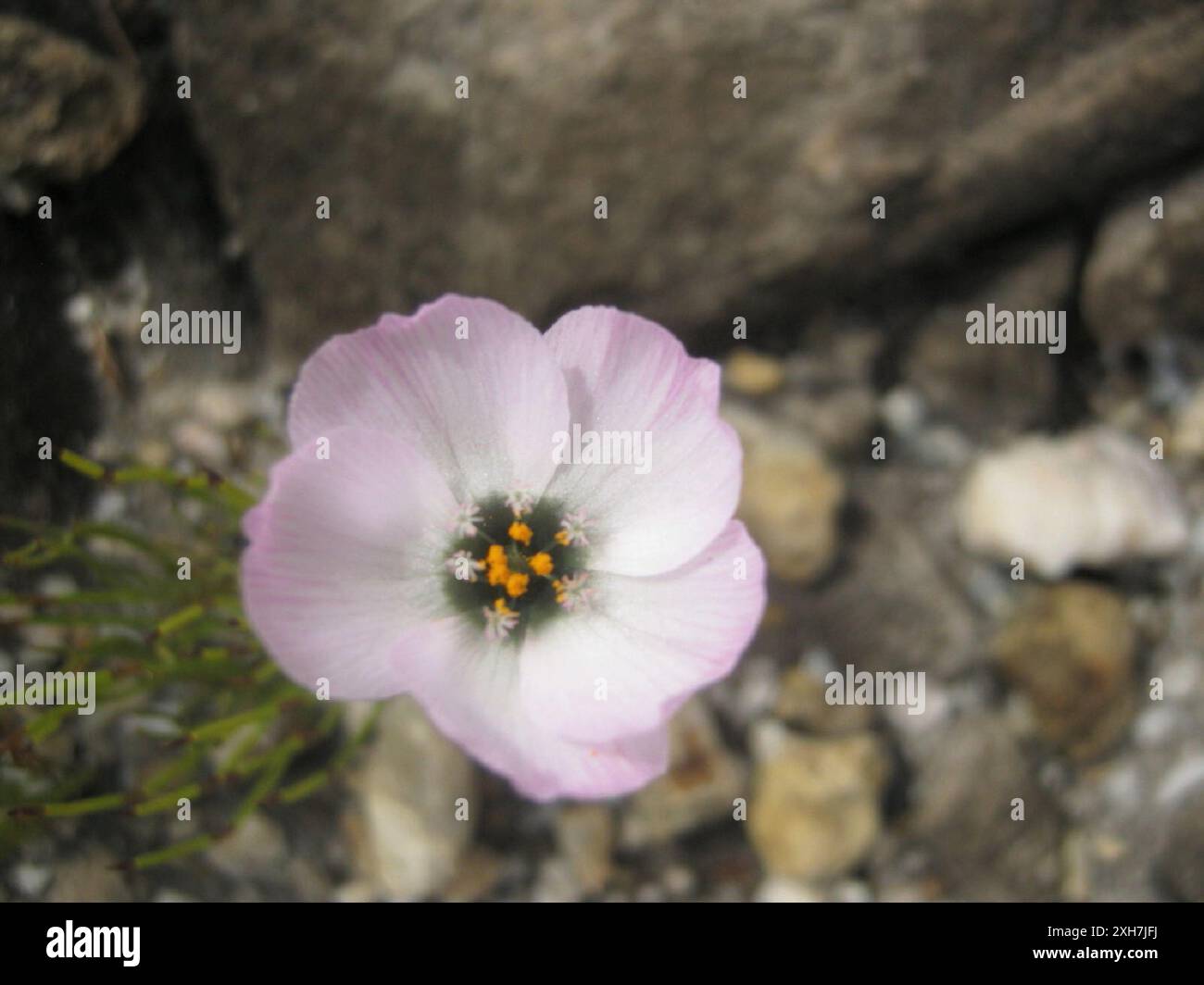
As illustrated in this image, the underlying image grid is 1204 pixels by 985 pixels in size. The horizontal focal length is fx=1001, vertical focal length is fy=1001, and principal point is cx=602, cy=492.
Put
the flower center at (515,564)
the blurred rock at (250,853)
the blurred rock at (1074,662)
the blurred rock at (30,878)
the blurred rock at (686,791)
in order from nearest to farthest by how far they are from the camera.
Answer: the flower center at (515,564)
the blurred rock at (30,878)
the blurred rock at (250,853)
the blurred rock at (686,791)
the blurred rock at (1074,662)

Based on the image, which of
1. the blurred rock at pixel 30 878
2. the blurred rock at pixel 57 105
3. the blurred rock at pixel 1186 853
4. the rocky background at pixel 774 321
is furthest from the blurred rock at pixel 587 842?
the blurred rock at pixel 57 105

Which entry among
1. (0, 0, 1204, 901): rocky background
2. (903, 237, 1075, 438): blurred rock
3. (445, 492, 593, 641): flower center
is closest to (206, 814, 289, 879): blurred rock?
(0, 0, 1204, 901): rocky background

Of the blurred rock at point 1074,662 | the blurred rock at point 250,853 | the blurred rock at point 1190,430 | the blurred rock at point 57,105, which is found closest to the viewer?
the blurred rock at point 57,105

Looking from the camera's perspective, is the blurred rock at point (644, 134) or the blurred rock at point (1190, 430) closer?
the blurred rock at point (644, 134)

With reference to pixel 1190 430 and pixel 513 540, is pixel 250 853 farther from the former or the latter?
pixel 1190 430

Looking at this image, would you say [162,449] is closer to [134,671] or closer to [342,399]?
[134,671]

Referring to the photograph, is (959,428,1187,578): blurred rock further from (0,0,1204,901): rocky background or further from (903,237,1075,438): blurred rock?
(903,237,1075,438): blurred rock

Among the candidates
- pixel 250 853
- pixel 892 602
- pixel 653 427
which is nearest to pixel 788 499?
pixel 892 602

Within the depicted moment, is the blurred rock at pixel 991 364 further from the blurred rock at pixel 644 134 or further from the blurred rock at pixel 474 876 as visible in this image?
the blurred rock at pixel 474 876
